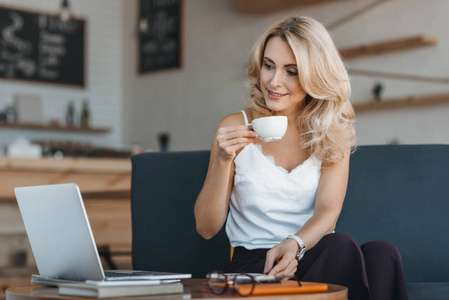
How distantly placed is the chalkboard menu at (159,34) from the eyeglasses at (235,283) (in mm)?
4610

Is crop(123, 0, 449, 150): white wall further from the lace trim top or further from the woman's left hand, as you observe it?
the woman's left hand

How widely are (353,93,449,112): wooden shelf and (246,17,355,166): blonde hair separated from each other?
1.99 metres

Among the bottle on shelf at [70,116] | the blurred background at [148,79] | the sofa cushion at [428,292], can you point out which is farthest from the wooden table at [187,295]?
the bottle on shelf at [70,116]

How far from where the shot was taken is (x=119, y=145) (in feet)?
20.7

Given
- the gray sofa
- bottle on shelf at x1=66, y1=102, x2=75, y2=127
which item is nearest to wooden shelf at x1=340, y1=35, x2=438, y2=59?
the gray sofa

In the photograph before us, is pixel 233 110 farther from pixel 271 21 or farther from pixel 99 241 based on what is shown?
pixel 99 241

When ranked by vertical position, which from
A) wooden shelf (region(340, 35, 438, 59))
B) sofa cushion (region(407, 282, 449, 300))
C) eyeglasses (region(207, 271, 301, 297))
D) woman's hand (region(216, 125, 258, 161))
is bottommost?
sofa cushion (region(407, 282, 449, 300))

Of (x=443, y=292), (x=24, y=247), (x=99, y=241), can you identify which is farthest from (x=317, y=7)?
(x=443, y=292)

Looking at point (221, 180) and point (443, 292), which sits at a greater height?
point (221, 180)

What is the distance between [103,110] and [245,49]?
1.76 metres

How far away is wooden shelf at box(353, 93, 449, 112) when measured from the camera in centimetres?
395

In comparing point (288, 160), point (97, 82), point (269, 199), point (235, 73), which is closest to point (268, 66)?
point (288, 160)

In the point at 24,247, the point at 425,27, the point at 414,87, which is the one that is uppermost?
the point at 425,27

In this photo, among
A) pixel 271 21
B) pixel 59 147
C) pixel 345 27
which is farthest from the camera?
pixel 59 147
